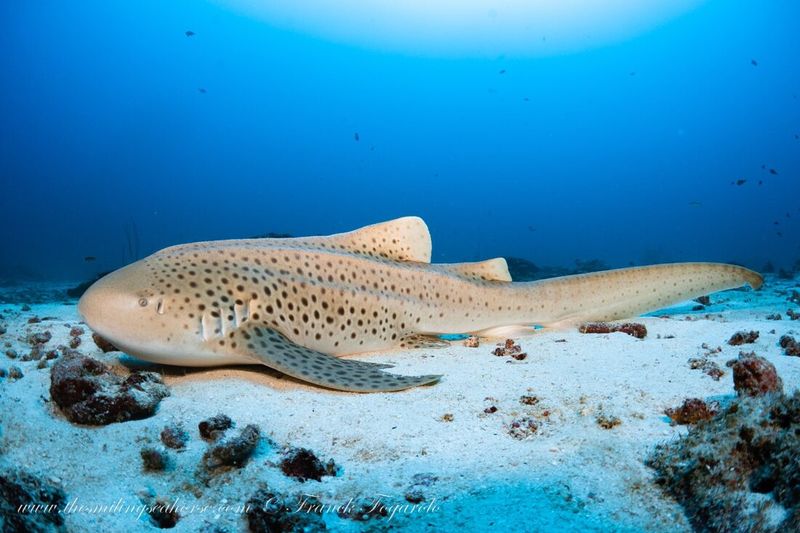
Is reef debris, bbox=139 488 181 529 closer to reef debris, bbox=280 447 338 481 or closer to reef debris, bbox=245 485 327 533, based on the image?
reef debris, bbox=245 485 327 533

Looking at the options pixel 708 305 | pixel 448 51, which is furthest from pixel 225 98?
pixel 708 305

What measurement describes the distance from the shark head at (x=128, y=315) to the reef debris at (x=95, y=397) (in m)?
0.55

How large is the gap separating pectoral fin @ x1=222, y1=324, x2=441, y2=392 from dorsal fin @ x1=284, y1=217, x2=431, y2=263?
180 cm

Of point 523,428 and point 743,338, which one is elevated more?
point 743,338

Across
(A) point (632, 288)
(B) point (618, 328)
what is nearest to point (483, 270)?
(B) point (618, 328)

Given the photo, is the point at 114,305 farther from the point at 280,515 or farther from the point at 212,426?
the point at 280,515

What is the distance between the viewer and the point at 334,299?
5484 millimetres

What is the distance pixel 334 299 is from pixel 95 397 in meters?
2.65

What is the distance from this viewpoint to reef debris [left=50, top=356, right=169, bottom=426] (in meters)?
3.24

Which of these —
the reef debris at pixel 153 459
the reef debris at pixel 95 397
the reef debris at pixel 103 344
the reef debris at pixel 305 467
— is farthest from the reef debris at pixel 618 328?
the reef debris at pixel 103 344

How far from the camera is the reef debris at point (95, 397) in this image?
324 centimetres

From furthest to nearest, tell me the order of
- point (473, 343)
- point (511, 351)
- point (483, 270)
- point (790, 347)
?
point (483, 270)
point (473, 343)
point (511, 351)
point (790, 347)

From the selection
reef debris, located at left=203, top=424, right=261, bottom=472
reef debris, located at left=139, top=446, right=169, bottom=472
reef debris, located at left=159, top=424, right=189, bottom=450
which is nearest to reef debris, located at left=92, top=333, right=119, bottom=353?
reef debris, located at left=159, top=424, right=189, bottom=450

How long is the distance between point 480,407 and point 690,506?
1.69 metres
